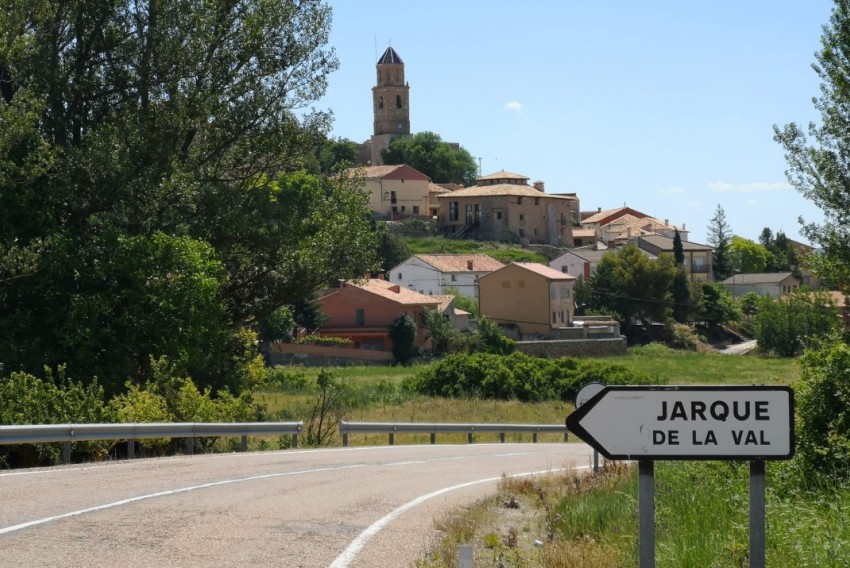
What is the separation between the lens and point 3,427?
15250 millimetres

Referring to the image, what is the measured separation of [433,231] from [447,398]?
94.5 metres

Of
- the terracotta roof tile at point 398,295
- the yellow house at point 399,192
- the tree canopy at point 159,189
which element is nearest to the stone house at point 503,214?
the yellow house at point 399,192

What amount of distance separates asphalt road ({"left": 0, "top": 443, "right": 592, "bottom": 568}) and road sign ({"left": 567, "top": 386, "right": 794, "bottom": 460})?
154 inches

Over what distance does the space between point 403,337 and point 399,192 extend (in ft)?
223

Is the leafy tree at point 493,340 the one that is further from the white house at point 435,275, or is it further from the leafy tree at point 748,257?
the leafy tree at point 748,257

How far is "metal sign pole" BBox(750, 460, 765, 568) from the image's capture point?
18.7ft

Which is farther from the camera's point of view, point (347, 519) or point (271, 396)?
point (271, 396)

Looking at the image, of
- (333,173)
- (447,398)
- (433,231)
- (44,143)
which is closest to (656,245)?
(433,231)

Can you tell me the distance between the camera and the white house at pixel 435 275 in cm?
11619

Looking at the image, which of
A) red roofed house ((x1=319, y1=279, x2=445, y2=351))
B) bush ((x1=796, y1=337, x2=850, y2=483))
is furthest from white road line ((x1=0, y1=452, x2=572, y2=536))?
red roofed house ((x1=319, y1=279, x2=445, y2=351))

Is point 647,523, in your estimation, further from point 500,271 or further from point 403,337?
point 500,271

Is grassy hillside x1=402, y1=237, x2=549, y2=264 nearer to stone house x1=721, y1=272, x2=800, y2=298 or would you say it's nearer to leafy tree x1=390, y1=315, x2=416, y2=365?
stone house x1=721, y1=272, x2=800, y2=298

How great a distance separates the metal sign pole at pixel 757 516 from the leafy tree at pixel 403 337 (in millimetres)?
83773

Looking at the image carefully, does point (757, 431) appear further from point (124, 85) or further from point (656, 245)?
point (656, 245)
